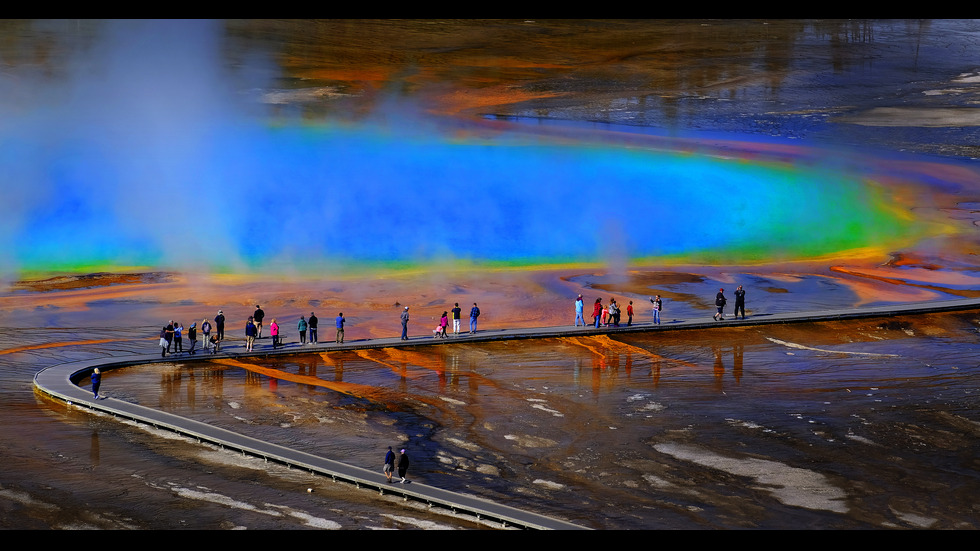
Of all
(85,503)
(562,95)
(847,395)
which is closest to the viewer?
(85,503)

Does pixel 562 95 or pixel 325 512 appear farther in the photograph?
pixel 562 95

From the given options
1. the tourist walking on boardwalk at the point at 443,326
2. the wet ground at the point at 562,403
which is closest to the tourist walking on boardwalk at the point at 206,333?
the wet ground at the point at 562,403

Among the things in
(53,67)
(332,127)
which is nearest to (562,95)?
(332,127)

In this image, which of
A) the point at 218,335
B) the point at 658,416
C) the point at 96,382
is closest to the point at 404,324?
the point at 218,335

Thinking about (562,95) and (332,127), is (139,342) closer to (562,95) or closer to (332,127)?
(332,127)

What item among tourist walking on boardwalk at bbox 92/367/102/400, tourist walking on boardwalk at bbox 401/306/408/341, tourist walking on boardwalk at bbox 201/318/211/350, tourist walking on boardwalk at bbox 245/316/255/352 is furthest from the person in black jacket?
tourist walking on boardwalk at bbox 92/367/102/400

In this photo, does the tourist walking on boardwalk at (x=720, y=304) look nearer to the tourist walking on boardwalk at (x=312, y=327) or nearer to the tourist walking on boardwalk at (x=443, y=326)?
the tourist walking on boardwalk at (x=443, y=326)
